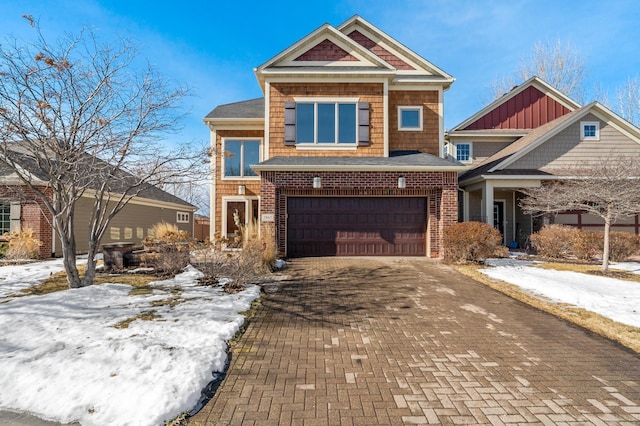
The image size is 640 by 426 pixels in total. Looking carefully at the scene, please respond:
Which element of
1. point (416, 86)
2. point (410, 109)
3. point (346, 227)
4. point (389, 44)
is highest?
point (389, 44)

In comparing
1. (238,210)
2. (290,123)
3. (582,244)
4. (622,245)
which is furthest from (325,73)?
(622,245)

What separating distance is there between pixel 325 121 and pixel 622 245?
1080 cm

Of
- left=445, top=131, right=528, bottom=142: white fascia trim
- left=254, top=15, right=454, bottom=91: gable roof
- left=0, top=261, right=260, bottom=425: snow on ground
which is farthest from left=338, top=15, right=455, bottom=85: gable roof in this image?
left=0, top=261, right=260, bottom=425: snow on ground

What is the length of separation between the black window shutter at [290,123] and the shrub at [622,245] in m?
11.2

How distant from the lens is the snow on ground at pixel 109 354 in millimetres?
2799

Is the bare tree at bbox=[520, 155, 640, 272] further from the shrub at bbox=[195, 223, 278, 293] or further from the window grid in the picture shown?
the window grid

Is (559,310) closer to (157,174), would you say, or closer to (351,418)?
(351,418)

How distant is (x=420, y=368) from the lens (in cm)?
349

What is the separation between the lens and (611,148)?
1332 cm

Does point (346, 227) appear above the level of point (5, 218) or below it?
below

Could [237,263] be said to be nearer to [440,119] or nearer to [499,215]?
[440,119]

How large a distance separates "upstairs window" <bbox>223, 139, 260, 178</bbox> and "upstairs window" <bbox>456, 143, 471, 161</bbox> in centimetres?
1035

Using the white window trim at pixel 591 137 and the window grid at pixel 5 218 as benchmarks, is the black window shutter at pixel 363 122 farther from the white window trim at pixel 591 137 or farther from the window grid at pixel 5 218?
the window grid at pixel 5 218

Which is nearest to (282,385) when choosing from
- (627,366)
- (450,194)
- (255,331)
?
(255,331)
